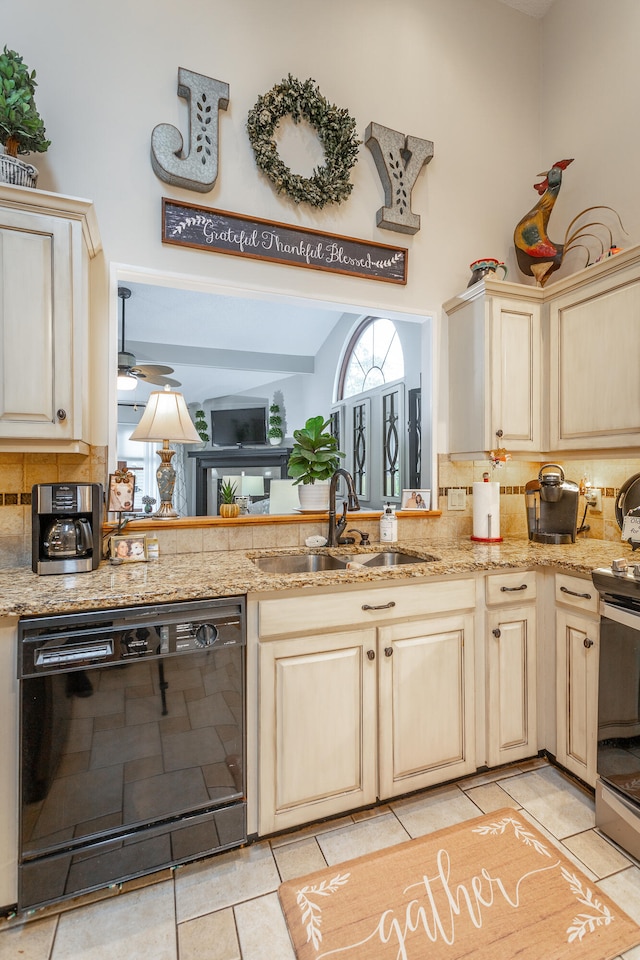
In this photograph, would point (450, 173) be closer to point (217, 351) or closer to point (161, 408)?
point (161, 408)

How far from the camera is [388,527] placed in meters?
2.45

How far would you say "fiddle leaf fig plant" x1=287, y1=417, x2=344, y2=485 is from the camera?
101 inches

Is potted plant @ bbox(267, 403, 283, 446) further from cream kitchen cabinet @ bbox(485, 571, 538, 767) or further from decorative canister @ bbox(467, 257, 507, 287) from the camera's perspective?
cream kitchen cabinet @ bbox(485, 571, 538, 767)

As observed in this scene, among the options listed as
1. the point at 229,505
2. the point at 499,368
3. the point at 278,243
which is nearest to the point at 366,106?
the point at 278,243

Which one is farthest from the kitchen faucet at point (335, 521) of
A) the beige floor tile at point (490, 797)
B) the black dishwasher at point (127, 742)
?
the beige floor tile at point (490, 797)

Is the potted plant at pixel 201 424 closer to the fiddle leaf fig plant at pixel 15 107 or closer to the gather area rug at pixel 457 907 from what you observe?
the fiddle leaf fig plant at pixel 15 107

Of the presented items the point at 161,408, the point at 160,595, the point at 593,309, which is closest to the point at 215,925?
the point at 160,595

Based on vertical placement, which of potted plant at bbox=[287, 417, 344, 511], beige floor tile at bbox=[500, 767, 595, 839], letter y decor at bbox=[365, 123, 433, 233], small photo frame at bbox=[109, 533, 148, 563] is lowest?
beige floor tile at bbox=[500, 767, 595, 839]

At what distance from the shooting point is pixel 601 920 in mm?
1384

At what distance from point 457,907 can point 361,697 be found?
2.08 feet

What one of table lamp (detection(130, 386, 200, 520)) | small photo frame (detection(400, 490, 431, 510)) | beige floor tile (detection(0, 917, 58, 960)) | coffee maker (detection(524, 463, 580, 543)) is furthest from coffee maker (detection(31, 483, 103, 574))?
coffee maker (detection(524, 463, 580, 543))

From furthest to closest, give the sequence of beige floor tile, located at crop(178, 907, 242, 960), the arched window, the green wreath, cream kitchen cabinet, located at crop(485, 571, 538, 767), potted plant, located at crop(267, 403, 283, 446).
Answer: potted plant, located at crop(267, 403, 283, 446) → the arched window → the green wreath → cream kitchen cabinet, located at crop(485, 571, 538, 767) → beige floor tile, located at crop(178, 907, 242, 960)

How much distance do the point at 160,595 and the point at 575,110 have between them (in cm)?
340

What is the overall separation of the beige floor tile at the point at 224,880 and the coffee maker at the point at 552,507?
186 centimetres
